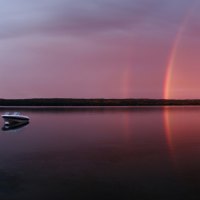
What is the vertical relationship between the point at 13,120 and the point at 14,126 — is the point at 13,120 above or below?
above

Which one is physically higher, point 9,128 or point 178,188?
point 9,128

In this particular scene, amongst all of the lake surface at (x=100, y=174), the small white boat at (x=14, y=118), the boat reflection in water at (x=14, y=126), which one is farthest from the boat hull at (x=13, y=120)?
the lake surface at (x=100, y=174)

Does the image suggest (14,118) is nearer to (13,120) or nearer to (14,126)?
(13,120)

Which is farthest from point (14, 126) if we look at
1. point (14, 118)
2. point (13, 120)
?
point (14, 118)

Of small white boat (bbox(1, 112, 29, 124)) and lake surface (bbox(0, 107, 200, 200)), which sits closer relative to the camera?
lake surface (bbox(0, 107, 200, 200))

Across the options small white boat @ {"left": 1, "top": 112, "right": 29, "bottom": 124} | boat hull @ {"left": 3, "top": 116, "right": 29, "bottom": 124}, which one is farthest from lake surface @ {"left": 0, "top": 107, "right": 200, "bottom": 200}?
boat hull @ {"left": 3, "top": 116, "right": 29, "bottom": 124}

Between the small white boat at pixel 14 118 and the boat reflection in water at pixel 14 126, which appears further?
the boat reflection in water at pixel 14 126

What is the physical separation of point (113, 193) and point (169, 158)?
15371 mm

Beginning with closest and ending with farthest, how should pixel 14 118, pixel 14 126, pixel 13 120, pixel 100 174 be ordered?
pixel 100 174 < pixel 14 118 < pixel 13 120 < pixel 14 126

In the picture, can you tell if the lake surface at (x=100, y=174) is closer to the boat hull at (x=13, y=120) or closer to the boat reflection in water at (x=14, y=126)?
the boat hull at (x=13, y=120)

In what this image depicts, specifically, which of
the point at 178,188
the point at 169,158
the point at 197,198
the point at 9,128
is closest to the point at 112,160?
the point at 169,158

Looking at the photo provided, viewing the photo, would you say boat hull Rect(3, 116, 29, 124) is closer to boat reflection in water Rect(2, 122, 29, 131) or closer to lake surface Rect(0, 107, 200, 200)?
boat reflection in water Rect(2, 122, 29, 131)

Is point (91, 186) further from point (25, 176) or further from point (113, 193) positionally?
point (25, 176)

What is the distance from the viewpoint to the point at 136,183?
76.9 feet
